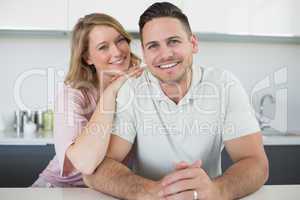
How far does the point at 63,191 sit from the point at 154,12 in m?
0.68

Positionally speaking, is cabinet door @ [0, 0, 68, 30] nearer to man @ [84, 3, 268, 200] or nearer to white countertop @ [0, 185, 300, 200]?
man @ [84, 3, 268, 200]

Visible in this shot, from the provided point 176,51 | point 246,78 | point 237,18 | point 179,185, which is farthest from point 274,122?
point 179,185

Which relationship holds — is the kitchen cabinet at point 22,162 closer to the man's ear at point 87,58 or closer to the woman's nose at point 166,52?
the man's ear at point 87,58

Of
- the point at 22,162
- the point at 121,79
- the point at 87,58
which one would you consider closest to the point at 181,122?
the point at 121,79

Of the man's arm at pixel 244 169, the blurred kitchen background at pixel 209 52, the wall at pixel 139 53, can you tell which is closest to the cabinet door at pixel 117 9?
the blurred kitchen background at pixel 209 52

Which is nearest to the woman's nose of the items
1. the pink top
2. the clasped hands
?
the pink top

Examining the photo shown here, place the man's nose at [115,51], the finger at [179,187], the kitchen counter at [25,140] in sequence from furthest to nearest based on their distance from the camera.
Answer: the kitchen counter at [25,140] → the man's nose at [115,51] → the finger at [179,187]

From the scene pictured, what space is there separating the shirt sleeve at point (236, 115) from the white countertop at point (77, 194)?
8.4 inches

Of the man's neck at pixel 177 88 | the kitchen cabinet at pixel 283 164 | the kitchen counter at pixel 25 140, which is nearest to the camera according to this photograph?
the man's neck at pixel 177 88

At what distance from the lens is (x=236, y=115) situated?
1149 millimetres

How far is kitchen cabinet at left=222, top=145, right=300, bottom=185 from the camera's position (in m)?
2.05

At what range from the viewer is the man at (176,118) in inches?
43.5

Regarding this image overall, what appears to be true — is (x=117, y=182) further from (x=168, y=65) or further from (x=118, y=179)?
(x=168, y=65)

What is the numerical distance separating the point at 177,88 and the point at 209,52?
120 centimetres
